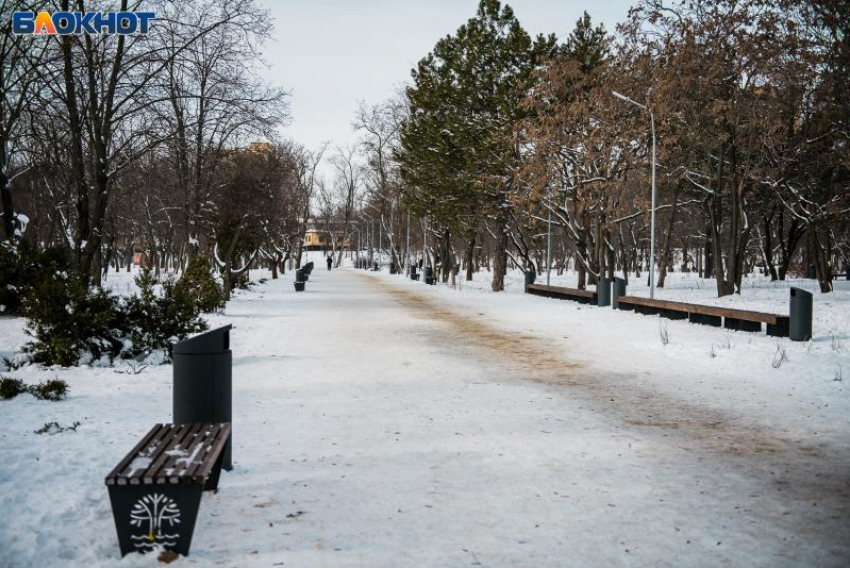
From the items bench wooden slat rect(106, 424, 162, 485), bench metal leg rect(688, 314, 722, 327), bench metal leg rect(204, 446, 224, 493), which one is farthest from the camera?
bench metal leg rect(688, 314, 722, 327)

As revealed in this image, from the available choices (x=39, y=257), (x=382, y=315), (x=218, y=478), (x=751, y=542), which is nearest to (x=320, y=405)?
(x=218, y=478)

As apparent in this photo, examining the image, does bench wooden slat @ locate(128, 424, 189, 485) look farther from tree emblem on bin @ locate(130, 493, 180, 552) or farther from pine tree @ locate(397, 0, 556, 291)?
pine tree @ locate(397, 0, 556, 291)

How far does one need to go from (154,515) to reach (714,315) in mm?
14848

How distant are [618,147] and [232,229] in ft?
50.6

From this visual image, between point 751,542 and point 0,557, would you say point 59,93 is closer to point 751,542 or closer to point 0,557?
point 0,557

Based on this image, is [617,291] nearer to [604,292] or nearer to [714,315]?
[604,292]

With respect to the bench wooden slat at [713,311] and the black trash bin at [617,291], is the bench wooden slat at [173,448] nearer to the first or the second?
the bench wooden slat at [713,311]

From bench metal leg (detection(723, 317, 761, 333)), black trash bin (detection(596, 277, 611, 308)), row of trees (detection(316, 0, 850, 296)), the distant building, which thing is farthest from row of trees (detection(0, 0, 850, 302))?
the distant building

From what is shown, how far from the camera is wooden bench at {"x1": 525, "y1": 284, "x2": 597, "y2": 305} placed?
82.4 feet

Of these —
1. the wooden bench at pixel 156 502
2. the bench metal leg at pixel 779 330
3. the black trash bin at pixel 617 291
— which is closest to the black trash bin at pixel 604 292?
the black trash bin at pixel 617 291

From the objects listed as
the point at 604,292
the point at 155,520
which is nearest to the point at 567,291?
the point at 604,292

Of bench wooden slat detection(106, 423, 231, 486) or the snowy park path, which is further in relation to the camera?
the snowy park path

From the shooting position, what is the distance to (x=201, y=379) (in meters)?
5.42

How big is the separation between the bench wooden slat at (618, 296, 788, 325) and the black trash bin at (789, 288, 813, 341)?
1.56 feet
